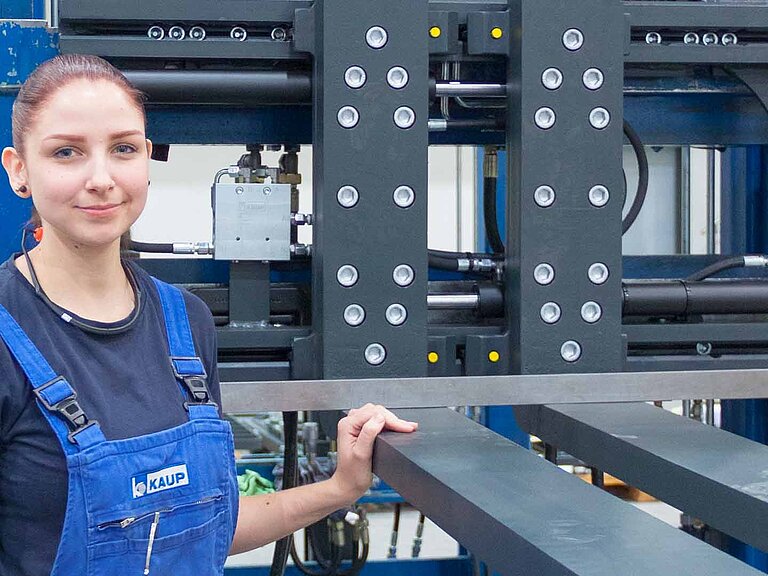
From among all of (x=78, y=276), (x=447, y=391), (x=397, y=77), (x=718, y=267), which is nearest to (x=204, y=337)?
(x=78, y=276)

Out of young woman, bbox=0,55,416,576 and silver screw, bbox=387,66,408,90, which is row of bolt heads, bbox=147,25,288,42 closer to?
silver screw, bbox=387,66,408,90

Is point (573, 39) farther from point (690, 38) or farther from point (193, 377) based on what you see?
point (193, 377)

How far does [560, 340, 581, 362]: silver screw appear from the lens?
155cm

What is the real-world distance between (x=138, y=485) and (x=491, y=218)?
1032 mm

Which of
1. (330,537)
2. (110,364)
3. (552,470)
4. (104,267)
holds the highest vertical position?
(104,267)

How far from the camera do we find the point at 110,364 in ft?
3.69

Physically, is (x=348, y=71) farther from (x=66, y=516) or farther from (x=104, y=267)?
(x=66, y=516)

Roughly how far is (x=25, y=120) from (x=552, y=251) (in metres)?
0.76

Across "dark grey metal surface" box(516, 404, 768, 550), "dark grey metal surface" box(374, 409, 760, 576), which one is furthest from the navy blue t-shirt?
"dark grey metal surface" box(516, 404, 768, 550)

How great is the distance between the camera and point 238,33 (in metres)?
A: 1.58

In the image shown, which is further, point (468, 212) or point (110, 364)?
point (468, 212)

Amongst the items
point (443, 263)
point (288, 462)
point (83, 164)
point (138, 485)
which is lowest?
point (288, 462)

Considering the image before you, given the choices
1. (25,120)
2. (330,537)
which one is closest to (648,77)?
(25,120)

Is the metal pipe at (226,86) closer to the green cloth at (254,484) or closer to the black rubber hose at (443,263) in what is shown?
the black rubber hose at (443,263)
